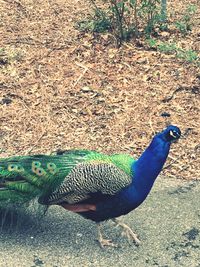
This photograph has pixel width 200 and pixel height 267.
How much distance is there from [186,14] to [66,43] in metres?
1.48

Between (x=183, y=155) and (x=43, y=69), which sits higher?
(x=43, y=69)

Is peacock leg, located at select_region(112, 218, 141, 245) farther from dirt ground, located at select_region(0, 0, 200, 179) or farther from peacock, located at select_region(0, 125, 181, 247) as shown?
dirt ground, located at select_region(0, 0, 200, 179)

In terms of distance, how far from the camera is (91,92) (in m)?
5.51

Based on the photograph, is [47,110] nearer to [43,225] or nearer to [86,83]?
[86,83]

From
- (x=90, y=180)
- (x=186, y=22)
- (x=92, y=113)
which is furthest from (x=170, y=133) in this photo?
(x=186, y=22)

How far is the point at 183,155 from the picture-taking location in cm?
471

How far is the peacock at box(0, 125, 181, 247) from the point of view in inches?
139

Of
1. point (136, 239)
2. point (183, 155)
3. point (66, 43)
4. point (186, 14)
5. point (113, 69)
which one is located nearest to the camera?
A: point (136, 239)

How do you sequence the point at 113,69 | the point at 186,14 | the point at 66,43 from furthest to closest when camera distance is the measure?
the point at 186,14 → the point at 66,43 → the point at 113,69

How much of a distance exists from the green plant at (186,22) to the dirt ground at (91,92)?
68 millimetres

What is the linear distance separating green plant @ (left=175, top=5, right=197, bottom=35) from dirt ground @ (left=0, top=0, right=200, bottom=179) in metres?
0.07

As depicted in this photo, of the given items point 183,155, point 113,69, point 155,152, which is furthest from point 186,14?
point 155,152

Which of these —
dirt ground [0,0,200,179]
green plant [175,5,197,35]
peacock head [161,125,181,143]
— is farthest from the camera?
green plant [175,5,197,35]

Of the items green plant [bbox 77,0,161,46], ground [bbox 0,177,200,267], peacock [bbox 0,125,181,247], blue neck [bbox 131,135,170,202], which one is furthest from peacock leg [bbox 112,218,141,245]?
green plant [bbox 77,0,161,46]
